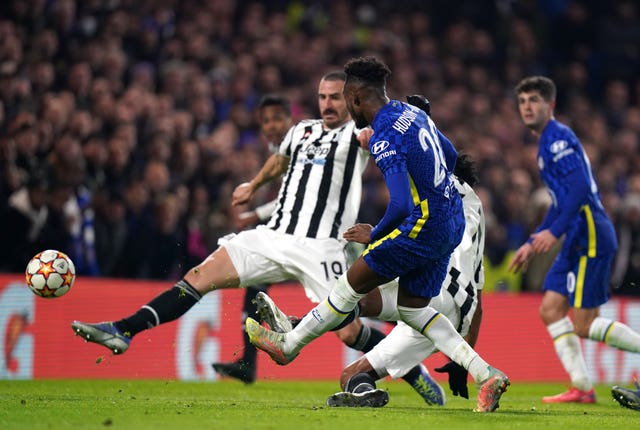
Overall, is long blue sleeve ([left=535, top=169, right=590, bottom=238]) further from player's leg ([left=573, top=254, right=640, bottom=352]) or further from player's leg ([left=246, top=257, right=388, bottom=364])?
player's leg ([left=246, top=257, right=388, bottom=364])

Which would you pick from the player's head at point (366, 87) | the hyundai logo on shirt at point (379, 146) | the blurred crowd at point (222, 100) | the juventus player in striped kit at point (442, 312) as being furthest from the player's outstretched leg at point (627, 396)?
the blurred crowd at point (222, 100)

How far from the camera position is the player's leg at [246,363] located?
897 centimetres

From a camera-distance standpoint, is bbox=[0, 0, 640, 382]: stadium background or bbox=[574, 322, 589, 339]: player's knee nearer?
bbox=[574, 322, 589, 339]: player's knee

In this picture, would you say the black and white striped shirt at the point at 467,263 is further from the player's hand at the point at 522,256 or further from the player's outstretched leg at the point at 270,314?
the player's outstretched leg at the point at 270,314

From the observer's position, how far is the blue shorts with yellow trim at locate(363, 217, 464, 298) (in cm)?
626

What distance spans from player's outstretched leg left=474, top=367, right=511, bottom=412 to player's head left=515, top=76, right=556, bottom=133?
3.24 metres

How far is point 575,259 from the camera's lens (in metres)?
8.70

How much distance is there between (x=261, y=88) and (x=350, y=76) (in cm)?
797

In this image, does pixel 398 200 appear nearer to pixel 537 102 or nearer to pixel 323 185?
pixel 323 185

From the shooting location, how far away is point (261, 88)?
14.5 meters

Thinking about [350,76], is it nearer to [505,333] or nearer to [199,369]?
[199,369]

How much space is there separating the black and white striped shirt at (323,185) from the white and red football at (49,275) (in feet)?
5.08

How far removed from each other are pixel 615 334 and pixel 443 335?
265 cm

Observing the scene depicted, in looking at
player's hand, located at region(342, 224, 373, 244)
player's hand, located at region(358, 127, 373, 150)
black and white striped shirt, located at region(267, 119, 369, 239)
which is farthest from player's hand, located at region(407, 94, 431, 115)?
player's hand, located at region(342, 224, 373, 244)
